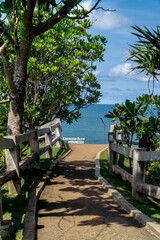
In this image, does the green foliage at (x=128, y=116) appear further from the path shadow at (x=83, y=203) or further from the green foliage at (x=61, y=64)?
the green foliage at (x=61, y=64)

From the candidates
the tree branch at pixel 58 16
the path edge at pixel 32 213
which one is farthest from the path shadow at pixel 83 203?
the tree branch at pixel 58 16

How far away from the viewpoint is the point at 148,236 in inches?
172

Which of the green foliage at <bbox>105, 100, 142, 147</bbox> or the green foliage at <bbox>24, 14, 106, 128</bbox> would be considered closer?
the green foliage at <bbox>105, 100, 142, 147</bbox>

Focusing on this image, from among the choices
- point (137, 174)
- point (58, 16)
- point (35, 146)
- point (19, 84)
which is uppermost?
point (58, 16)

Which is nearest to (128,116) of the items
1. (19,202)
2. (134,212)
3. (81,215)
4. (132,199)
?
(132,199)

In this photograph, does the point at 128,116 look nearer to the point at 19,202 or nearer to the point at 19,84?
the point at 19,84

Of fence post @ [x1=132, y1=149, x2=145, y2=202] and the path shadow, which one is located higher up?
fence post @ [x1=132, y1=149, x2=145, y2=202]

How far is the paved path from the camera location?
14.5 ft


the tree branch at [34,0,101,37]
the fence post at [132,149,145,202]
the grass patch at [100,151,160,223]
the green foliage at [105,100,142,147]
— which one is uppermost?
the tree branch at [34,0,101,37]

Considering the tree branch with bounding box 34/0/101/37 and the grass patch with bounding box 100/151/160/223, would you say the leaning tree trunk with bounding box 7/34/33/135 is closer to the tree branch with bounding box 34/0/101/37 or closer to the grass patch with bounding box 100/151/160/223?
the tree branch with bounding box 34/0/101/37

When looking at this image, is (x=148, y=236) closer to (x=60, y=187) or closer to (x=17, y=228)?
(x=17, y=228)

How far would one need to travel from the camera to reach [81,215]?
5270 mm

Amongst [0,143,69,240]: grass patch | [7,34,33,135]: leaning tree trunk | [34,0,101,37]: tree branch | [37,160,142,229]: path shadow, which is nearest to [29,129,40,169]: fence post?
[0,143,69,240]: grass patch

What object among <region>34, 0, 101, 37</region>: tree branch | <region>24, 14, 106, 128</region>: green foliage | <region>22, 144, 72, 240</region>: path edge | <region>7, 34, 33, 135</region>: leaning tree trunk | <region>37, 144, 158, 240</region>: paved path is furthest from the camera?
<region>24, 14, 106, 128</region>: green foliage
